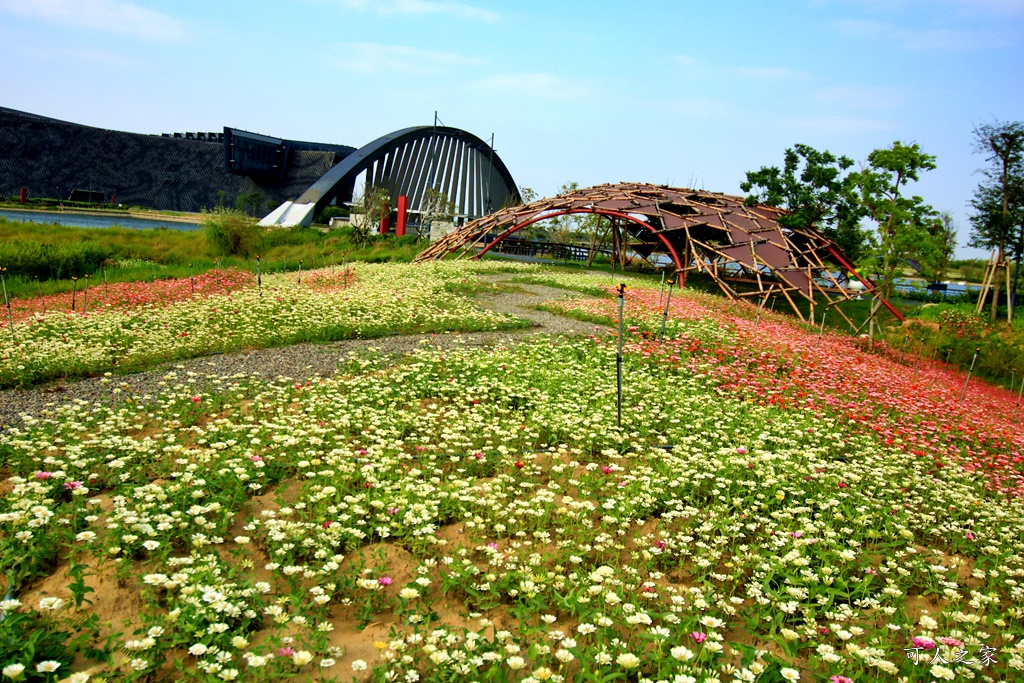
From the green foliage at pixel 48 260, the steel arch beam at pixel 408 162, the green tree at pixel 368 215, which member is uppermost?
the steel arch beam at pixel 408 162

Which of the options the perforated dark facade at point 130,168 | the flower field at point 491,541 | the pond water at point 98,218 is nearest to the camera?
the flower field at point 491,541

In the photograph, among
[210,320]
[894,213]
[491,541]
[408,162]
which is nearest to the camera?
[491,541]

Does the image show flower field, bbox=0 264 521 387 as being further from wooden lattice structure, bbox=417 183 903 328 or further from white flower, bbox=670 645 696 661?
wooden lattice structure, bbox=417 183 903 328

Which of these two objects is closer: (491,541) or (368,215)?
(491,541)

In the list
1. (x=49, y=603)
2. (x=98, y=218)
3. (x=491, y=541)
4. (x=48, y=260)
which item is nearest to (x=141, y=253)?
(x=48, y=260)

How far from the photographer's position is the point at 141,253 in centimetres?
2764

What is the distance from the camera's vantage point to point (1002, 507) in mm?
6910

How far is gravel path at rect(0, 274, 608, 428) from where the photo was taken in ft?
24.6

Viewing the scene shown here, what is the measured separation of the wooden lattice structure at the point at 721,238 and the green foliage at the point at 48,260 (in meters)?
12.3

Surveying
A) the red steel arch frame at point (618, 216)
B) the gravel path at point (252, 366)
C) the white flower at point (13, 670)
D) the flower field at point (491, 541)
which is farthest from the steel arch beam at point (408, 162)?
the white flower at point (13, 670)

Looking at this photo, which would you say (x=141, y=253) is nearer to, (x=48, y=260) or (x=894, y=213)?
(x=48, y=260)

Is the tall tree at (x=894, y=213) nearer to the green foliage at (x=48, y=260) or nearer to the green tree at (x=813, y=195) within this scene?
the green tree at (x=813, y=195)

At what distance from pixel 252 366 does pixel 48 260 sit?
53.4 feet

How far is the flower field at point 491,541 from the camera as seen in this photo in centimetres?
357
